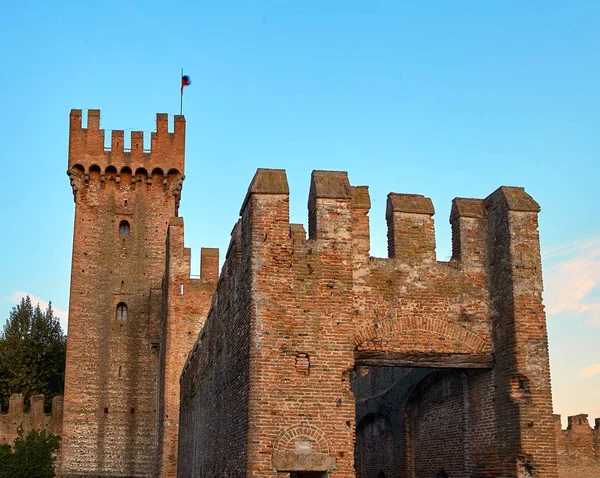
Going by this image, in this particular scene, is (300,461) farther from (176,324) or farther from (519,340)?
(176,324)

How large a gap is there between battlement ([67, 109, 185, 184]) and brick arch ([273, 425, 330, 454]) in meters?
25.4

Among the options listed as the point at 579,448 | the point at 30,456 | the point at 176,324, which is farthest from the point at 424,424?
the point at 30,456

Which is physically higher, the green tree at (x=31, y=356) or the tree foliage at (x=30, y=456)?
the green tree at (x=31, y=356)

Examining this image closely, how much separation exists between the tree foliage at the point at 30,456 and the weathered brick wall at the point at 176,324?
10.3 m

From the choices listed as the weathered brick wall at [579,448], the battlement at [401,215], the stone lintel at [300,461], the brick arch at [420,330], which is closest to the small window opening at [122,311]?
the weathered brick wall at [579,448]

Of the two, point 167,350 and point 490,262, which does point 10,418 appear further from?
point 490,262

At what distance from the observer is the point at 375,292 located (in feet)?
43.0

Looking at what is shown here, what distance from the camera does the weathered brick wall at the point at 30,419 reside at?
121 feet

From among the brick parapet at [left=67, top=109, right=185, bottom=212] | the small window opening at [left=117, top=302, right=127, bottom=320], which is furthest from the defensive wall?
the brick parapet at [left=67, top=109, right=185, bottom=212]

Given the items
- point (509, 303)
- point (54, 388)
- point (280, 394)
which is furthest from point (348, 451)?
point (54, 388)

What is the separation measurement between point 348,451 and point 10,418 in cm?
2898

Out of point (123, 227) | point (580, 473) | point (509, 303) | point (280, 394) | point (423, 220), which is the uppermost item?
point (123, 227)

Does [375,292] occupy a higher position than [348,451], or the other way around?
[375,292]

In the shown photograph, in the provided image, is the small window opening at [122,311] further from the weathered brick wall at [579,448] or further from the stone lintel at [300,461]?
the stone lintel at [300,461]
